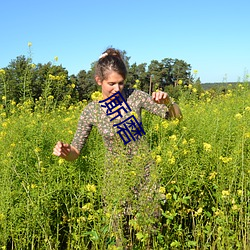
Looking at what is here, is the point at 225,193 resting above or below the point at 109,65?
below

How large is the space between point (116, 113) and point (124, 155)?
0.50m

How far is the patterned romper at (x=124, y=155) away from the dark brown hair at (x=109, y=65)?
176 millimetres

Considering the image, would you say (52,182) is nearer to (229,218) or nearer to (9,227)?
(9,227)

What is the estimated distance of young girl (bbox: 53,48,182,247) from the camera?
209 cm

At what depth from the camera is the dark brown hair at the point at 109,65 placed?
225 centimetres

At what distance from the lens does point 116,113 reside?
2303mm

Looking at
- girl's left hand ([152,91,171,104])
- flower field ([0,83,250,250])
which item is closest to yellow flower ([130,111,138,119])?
girl's left hand ([152,91,171,104])

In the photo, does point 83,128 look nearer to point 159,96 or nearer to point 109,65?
point 109,65

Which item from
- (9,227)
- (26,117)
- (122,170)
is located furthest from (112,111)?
(26,117)

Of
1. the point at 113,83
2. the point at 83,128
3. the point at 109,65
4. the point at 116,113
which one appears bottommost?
the point at 83,128

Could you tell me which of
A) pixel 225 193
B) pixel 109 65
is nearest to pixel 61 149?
pixel 109 65
